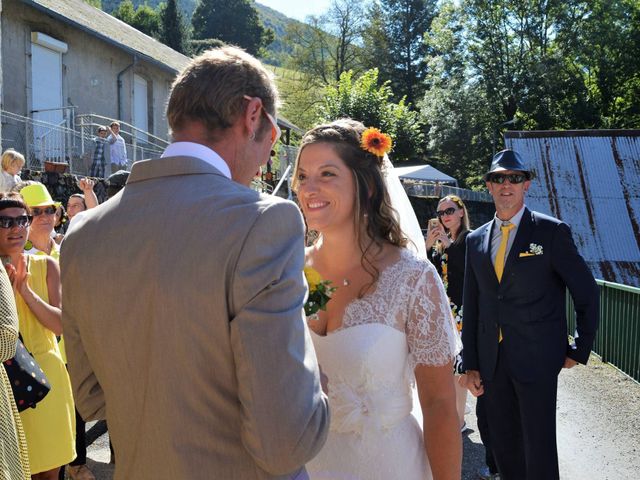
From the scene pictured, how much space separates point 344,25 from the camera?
184ft

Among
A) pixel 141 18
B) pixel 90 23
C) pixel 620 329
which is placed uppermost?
pixel 141 18

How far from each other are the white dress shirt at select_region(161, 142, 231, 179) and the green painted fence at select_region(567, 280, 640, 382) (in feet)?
25.3

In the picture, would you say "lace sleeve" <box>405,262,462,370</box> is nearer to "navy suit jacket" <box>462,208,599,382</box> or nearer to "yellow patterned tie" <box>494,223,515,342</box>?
"navy suit jacket" <box>462,208,599,382</box>

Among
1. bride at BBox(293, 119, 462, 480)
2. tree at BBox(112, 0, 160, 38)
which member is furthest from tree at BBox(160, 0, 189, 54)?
bride at BBox(293, 119, 462, 480)

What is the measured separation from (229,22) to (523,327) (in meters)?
87.6

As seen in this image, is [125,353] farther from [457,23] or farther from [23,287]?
[457,23]

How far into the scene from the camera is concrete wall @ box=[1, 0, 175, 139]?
18.2 m

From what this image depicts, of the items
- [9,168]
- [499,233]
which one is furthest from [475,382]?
[9,168]

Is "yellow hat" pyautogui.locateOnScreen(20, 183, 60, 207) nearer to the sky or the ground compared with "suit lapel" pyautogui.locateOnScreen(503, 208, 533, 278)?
nearer to the sky

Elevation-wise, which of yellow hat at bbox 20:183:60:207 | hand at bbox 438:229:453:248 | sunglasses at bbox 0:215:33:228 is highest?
yellow hat at bbox 20:183:60:207

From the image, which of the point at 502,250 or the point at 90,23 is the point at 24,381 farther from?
the point at 90,23

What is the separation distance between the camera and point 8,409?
259cm

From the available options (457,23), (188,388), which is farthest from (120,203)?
(457,23)

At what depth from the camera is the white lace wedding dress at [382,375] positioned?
270 cm
